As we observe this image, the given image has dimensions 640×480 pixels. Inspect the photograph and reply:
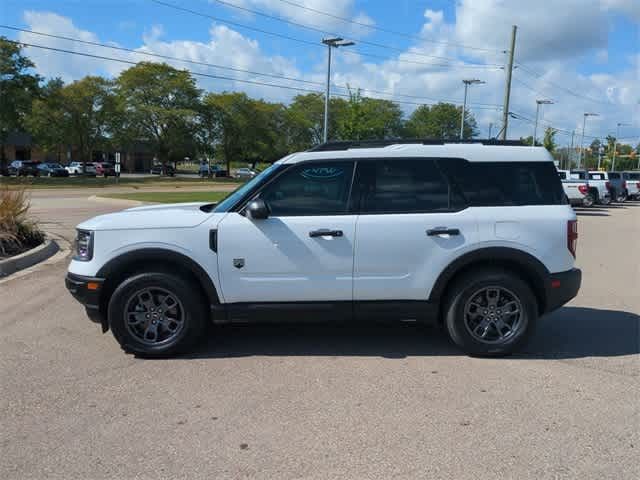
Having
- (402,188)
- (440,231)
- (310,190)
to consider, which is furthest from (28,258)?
(440,231)

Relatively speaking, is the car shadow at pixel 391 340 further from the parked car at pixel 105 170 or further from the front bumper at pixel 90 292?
the parked car at pixel 105 170

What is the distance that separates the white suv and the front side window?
0.01 metres

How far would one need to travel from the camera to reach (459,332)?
15.8ft

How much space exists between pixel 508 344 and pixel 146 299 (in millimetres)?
3252

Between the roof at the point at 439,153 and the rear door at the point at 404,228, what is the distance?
Answer: 0.08 m

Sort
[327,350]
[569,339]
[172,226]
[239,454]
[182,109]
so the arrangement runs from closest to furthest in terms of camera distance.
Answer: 1. [239,454]
2. [172,226]
3. [327,350]
4. [569,339]
5. [182,109]

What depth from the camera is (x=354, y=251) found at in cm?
466

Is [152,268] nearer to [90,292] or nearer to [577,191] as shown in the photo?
[90,292]

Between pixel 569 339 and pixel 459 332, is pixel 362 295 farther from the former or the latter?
pixel 569 339

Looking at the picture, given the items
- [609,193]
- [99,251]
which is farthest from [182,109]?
[99,251]

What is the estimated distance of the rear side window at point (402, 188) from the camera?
477 centimetres

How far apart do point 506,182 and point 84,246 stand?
12.6ft

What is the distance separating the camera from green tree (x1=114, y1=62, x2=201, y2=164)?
2301 inches

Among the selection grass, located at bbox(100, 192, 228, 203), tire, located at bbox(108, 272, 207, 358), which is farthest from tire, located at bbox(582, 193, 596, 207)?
tire, located at bbox(108, 272, 207, 358)
